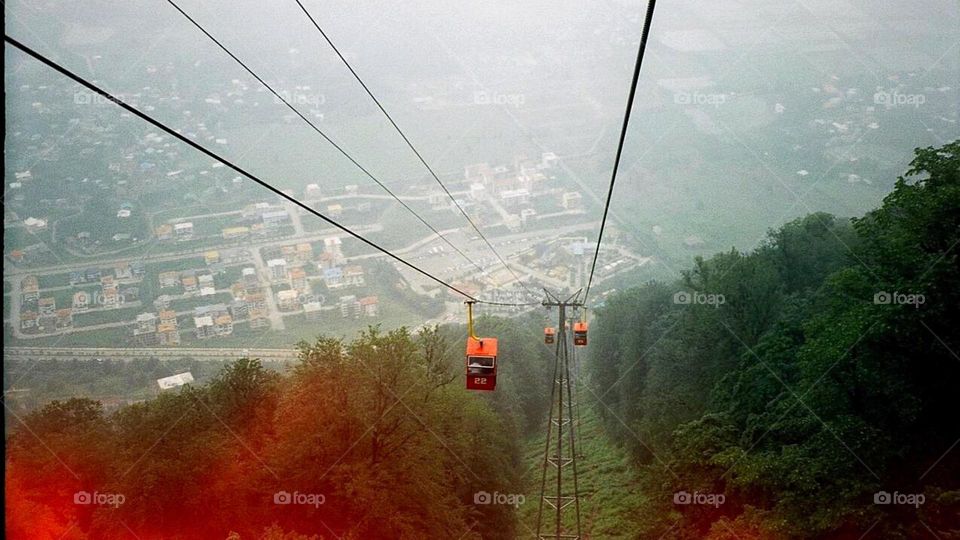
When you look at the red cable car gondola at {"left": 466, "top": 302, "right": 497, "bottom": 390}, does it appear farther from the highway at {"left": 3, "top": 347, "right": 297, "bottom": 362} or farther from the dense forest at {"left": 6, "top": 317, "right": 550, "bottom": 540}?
the highway at {"left": 3, "top": 347, "right": 297, "bottom": 362}

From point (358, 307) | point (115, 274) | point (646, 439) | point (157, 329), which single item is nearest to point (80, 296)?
point (115, 274)

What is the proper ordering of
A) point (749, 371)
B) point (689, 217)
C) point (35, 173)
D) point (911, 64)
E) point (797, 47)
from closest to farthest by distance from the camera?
1. point (749, 371)
2. point (35, 173)
3. point (689, 217)
4. point (911, 64)
5. point (797, 47)

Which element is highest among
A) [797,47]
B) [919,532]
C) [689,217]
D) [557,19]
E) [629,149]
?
[557,19]

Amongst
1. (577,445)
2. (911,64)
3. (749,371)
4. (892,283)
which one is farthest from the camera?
(911,64)

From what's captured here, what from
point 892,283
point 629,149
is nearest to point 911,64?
point 629,149

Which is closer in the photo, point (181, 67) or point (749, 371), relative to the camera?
point (749, 371)

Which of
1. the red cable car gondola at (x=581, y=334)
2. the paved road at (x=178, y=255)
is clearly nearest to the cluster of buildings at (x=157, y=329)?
the paved road at (x=178, y=255)

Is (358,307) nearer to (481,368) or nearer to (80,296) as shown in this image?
(80,296)

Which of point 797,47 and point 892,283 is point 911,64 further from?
point 892,283
